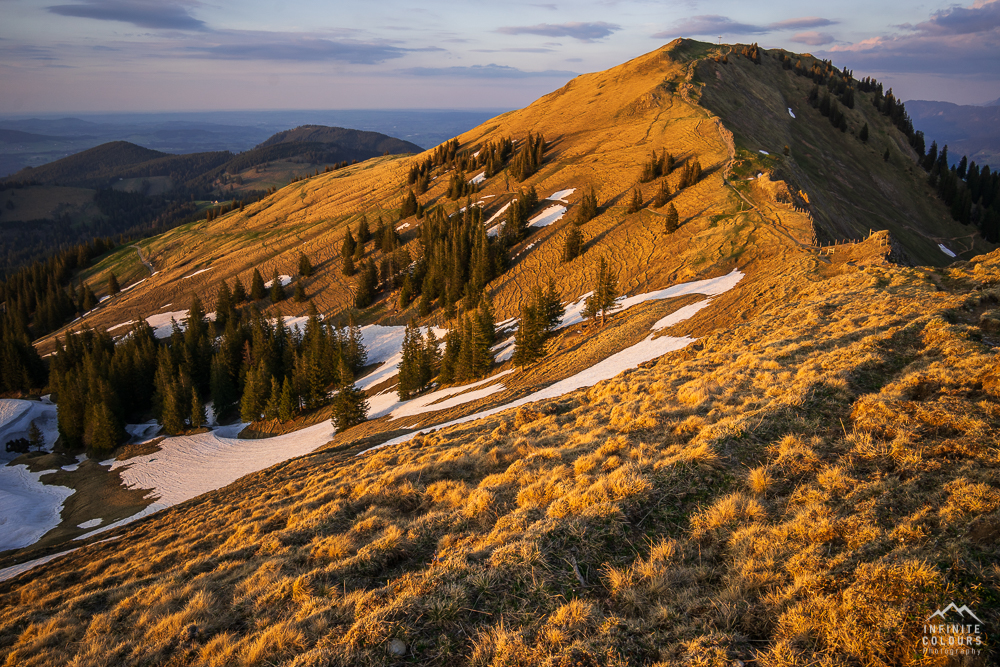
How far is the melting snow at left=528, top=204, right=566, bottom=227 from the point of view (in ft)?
216

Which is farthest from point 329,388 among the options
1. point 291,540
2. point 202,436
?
point 291,540

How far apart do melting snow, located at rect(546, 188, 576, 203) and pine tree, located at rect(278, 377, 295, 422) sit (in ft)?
159

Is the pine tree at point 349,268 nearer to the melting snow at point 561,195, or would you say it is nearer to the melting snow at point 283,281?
the melting snow at point 283,281

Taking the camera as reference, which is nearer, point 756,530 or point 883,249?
point 756,530

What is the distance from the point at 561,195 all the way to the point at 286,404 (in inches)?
2015

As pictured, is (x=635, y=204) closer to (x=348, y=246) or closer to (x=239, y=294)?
(x=348, y=246)

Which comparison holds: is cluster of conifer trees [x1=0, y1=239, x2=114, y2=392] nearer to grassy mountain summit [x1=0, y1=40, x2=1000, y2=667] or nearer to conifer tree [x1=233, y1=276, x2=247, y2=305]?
conifer tree [x1=233, y1=276, x2=247, y2=305]

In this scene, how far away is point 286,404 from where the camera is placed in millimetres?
44406

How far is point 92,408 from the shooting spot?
Answer: 160ft

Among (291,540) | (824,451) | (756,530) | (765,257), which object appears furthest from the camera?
(765,257)

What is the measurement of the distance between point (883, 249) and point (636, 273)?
2100cm

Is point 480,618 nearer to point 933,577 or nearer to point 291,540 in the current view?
point 933,577

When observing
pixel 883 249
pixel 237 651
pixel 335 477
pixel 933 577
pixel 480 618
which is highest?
pixel 883 249

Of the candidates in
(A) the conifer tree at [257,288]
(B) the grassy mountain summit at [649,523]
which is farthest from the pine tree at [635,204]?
(A) the conifer tree at [257,288]
